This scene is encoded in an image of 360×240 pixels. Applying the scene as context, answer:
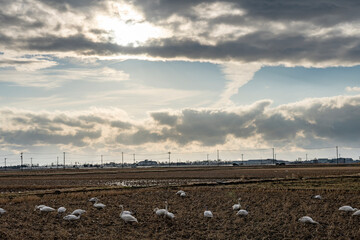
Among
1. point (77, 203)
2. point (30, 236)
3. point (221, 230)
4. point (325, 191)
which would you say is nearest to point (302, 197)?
point (325, 191)

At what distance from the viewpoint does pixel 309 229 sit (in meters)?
20.8

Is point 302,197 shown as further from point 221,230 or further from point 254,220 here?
point 221,230

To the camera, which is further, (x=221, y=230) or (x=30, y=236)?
(x=221, y=230)

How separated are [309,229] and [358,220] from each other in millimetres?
4380

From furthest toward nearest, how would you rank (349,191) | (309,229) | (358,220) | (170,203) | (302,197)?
(349,191)
(302,197)
(170,203)
(358,220)
(309,229)

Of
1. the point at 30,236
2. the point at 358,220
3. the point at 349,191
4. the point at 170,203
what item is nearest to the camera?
the point at 30,236

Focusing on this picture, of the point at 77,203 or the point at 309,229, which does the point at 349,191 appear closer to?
the point at 309,229

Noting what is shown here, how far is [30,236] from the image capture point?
1945cm

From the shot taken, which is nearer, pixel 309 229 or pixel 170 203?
pixel 309 229

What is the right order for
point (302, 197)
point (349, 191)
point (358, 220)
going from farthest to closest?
point (349, 191) < point (302, 197) < point (358, 220)

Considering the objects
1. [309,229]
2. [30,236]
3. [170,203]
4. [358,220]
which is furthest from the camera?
[170,203]

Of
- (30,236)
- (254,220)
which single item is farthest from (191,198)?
(30,236)

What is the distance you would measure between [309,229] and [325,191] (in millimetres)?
20156

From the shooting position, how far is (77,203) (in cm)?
3262
